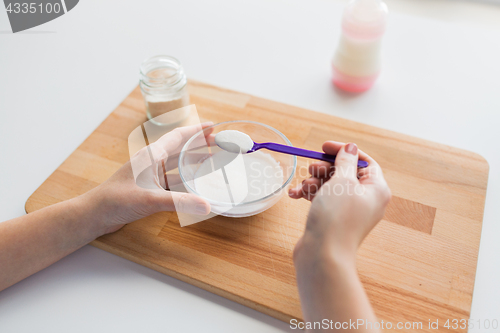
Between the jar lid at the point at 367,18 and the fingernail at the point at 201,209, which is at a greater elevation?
the jar lid at the point at 367,18

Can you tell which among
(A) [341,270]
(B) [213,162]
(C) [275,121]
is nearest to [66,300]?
(B) [213,162]

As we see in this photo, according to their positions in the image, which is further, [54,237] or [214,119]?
[214,119]

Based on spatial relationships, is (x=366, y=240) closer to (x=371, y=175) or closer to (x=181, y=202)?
(x=371, y=175)

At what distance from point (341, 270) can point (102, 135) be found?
2.37 ft

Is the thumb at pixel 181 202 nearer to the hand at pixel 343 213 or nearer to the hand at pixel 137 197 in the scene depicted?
the hand at pixel 137 197

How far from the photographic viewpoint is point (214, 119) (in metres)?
1.04

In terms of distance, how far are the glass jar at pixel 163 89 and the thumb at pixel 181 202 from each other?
13.4 inches

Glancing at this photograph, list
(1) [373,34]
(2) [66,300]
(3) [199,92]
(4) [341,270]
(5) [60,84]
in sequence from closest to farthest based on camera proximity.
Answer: (4) [341,270], (2) [66,300], (1) [373,34], (3) [199,92], (5) [60,84]

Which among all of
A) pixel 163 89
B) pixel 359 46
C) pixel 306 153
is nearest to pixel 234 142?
pixel 306 153

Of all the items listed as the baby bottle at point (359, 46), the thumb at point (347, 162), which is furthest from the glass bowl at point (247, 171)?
the baby bottle at point (359, 46)

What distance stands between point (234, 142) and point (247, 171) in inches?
Answer: 2.7

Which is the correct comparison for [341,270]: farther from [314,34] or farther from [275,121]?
[314,34]

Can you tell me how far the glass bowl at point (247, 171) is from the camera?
77cm

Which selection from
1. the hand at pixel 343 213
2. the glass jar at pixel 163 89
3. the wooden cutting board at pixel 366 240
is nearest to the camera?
the hand at pixel 343 213
